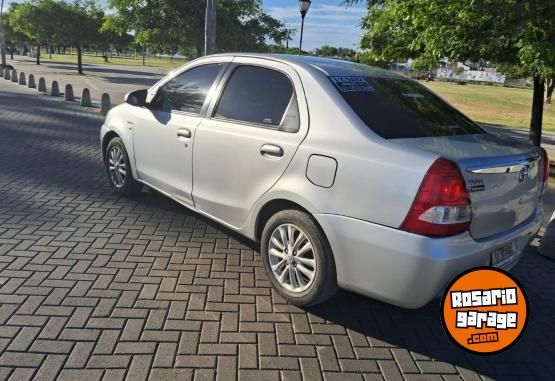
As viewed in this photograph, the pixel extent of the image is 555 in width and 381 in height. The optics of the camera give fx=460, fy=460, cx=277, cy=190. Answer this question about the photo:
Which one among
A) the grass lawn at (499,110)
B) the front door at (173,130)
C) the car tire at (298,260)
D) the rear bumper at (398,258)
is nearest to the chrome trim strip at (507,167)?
the rear bumper at (398,258)

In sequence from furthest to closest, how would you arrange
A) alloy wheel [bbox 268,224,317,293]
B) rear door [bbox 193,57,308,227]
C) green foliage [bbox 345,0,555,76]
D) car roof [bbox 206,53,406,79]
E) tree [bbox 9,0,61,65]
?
tree [bbox 9,0,61,65], green foliage [bbox 345,0,555,76], car roof [bbox 206,53,406,79], rear door [bbox 193,57,308,227], alloy wheel [bbox 268,224,317,293]

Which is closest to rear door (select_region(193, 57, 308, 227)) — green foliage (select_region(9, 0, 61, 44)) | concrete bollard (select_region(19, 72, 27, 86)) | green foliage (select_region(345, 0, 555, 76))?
green foliage (select_region(345, 0, 555, 76))

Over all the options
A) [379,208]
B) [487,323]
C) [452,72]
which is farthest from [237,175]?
[452,72]

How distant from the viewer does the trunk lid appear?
2672 millimetres

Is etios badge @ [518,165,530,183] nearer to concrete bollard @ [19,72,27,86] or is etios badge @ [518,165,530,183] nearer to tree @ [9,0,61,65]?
concrete bollard @ [19,72,27,86]

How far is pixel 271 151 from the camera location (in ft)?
10.8

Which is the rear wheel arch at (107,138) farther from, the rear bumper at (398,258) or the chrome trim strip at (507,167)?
the chrome trim strip at (507,167)

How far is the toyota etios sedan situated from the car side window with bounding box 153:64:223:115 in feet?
0.07

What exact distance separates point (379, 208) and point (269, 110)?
1258mm

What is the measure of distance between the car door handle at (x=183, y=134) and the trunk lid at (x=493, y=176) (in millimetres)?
1988

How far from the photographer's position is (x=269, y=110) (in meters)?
3.49

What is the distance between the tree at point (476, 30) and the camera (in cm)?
578

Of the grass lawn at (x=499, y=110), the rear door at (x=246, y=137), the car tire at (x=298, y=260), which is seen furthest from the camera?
the grass lawn at (x=499, y=110)

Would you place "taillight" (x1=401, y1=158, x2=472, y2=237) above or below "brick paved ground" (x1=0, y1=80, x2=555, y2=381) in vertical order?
above
